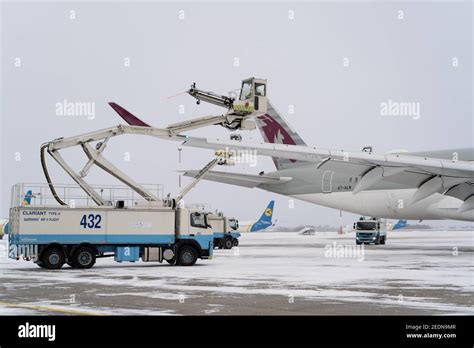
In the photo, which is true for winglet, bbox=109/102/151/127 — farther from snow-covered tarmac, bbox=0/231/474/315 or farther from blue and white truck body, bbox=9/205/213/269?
snow-covered tarmac, bbox=0/231/474/315

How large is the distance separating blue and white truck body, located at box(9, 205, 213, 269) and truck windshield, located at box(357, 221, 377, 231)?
2590 cm

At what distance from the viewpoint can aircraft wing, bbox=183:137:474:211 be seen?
25.8m

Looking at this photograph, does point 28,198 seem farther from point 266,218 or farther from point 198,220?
point 266,218

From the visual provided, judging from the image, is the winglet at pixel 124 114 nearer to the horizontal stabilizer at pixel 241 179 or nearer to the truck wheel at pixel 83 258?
the truck wheel at pixel 83 258

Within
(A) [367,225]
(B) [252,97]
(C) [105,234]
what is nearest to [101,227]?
(C) [105,234]

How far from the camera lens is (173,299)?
13906 millimetres

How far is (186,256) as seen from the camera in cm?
2619

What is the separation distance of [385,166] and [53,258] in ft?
53.6

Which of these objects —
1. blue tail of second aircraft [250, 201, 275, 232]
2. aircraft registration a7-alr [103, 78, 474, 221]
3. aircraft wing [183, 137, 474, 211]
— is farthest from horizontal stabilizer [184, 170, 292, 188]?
blue tail of second aircraft [250, 201, 275, 232]

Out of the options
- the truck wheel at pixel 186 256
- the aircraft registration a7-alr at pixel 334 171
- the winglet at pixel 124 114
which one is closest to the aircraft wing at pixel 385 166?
the aircraft registration a7-alr at pixel 334 171

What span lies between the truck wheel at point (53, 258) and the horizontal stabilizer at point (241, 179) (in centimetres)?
1612
